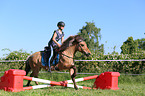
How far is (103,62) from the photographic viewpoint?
1048 centimetres

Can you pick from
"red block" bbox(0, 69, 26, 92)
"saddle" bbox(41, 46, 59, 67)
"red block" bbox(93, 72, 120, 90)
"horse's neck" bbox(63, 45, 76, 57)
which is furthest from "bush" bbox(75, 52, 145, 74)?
"red block" bbox(0, 69, 26, 92)

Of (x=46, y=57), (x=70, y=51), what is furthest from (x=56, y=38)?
(x=46, y=57)

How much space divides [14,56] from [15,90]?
7.07 m

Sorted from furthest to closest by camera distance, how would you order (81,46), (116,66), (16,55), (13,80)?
(16,55) < (116,66) < (81,46) < (13,80)

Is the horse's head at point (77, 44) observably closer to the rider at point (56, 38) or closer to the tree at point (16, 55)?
the rider at point (56, 38)

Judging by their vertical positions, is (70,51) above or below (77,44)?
below

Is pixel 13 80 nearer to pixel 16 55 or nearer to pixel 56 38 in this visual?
pixel 56 38

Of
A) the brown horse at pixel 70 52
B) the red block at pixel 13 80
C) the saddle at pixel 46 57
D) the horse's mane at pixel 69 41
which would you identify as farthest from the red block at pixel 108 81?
the red block at pixel 13 80

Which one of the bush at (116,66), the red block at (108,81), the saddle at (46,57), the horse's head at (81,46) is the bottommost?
the red block at (108,81)

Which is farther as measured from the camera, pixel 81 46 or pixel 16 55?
pixel 16 55

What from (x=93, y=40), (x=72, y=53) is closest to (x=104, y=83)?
(x=72, y=53)

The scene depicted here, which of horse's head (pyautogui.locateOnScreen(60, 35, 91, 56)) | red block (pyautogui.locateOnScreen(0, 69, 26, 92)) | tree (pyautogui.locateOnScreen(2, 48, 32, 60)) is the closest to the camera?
red block (pyautogui.locateOnScreen(0, 69, 26, 92))

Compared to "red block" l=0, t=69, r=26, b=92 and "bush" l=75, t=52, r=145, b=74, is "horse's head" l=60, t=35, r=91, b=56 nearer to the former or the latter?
"red block" l=0, t=69, r=26, b=92

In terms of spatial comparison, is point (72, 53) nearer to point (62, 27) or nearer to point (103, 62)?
point (62, 27)
